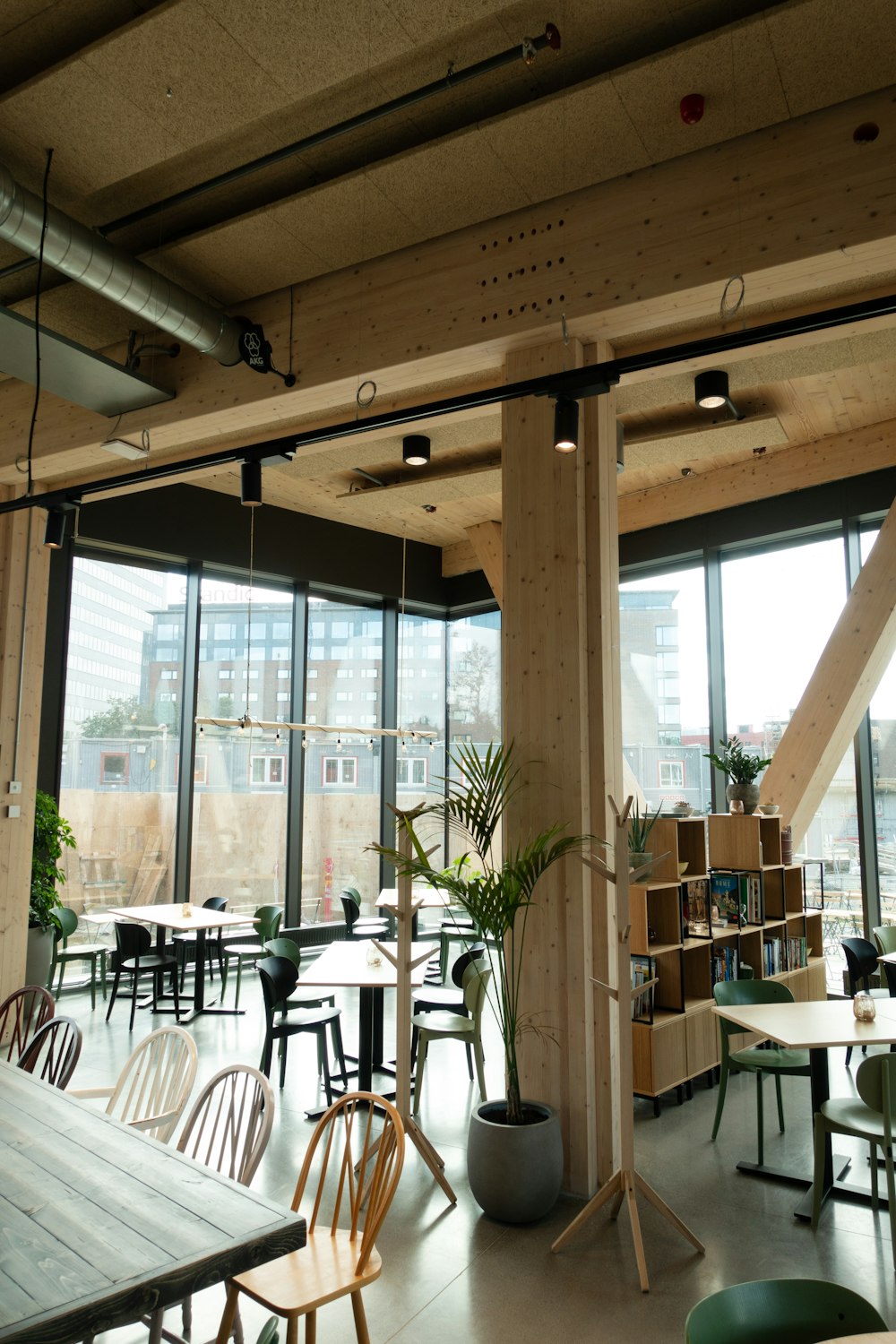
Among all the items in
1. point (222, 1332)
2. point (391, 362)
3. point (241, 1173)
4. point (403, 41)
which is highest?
point (403, 41)

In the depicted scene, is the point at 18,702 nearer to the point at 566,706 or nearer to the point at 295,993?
the point at 295,993

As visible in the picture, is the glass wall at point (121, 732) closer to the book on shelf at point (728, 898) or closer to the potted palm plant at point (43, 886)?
the potted palm plant at point (43, 886)

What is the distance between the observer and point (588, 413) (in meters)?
4.70

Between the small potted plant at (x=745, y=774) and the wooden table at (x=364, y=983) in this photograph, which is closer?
the wooden table at (x=364, y=983)

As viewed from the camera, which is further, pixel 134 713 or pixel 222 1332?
pixel 134 713

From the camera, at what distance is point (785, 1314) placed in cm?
178

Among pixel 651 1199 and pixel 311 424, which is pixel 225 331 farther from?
pixel 651 1199

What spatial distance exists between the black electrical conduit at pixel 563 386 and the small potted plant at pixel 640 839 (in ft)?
8.54

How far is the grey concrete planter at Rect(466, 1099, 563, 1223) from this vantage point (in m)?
3.88

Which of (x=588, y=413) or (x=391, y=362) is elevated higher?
(x=391, y=362)

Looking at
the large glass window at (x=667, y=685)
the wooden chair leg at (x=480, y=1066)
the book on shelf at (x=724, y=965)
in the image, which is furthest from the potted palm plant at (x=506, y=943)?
the large glass window at (x=667, y=685)

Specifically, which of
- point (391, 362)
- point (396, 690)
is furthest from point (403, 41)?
point (396, 690)

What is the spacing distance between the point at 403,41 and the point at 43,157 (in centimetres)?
180

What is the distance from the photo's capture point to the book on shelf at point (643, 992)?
5.40 meters
